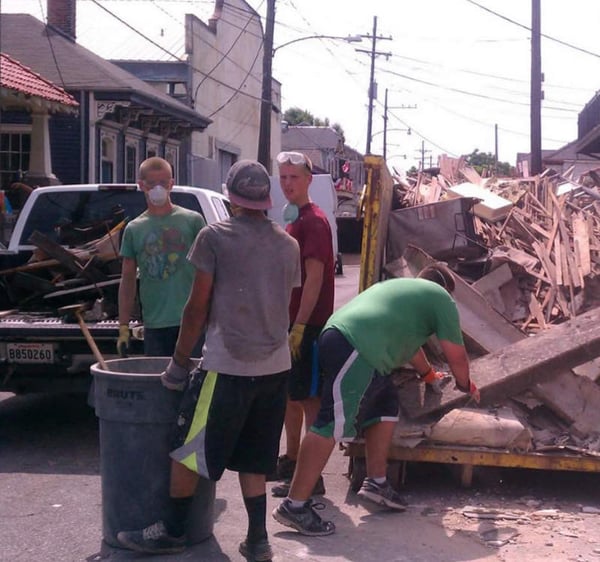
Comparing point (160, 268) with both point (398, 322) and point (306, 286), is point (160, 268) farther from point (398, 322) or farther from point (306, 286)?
point (398, 322)

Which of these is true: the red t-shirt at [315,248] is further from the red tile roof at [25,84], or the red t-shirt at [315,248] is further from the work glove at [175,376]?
the red tile roof at [25,84]

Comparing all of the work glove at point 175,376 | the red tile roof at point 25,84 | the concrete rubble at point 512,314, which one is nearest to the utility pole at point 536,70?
the red tile roof at point 25,84

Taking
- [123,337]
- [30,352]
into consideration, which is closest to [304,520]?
[123,337]

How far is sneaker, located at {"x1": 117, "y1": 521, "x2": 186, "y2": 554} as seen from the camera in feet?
16.5

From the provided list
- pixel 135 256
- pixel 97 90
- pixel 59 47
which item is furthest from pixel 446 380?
pixel 59 47

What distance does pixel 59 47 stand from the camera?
24109 millimetres

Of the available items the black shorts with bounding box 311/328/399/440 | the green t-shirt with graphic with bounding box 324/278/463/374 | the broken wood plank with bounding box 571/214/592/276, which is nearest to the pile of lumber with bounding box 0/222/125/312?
the black shorts with bounding box 311/328/399/440

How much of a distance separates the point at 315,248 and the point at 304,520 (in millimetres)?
1629

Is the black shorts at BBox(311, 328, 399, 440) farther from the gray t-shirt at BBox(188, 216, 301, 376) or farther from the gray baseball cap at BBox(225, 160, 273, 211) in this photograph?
the gray baseball cap at BBox(225, 160, 273, 211)

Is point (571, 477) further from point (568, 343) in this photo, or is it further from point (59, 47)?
point (59, 47)

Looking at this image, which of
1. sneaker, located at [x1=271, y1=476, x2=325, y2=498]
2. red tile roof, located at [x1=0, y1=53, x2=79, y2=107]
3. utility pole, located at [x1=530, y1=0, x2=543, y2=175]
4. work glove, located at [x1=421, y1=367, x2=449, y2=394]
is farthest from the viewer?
utility pole, located at [x1=530, y1=0, x2=543, y2=175]

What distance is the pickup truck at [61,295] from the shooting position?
23.6 feet

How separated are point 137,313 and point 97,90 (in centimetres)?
1591

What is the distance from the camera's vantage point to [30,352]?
723 centimetres
